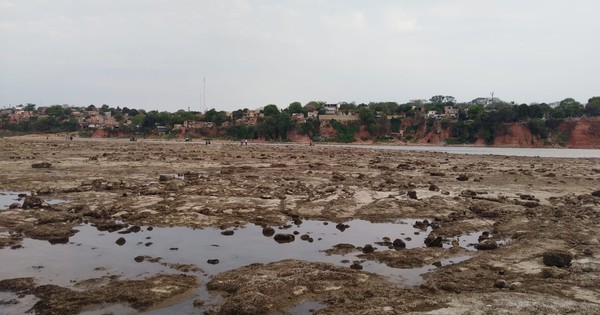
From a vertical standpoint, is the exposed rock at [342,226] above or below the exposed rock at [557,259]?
below

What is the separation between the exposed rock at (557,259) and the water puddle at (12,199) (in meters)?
17.4

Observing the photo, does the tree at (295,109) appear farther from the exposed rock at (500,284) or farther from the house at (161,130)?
the exposed rock at (500,284)

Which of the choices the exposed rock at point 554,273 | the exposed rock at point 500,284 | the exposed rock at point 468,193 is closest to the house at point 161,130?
the exposed rock at point 468,193

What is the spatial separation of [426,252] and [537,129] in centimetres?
10390

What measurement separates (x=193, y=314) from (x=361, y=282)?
3603mm

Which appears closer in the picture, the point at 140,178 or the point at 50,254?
the point at 50,254

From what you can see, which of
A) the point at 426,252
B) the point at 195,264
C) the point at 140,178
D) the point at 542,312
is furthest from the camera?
the point at 140,178

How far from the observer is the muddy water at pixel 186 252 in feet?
30.5

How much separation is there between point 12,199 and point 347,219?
47.0 feet

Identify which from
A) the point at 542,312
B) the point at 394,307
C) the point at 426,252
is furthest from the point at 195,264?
the point at 542,312

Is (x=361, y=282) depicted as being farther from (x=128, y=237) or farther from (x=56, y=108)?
(x=56, y=108)

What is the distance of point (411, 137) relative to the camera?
112000 mm

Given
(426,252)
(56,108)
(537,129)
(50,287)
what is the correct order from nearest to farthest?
(50,287), (426,252), (537,129), (56,108)

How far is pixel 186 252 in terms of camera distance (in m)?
11.2
